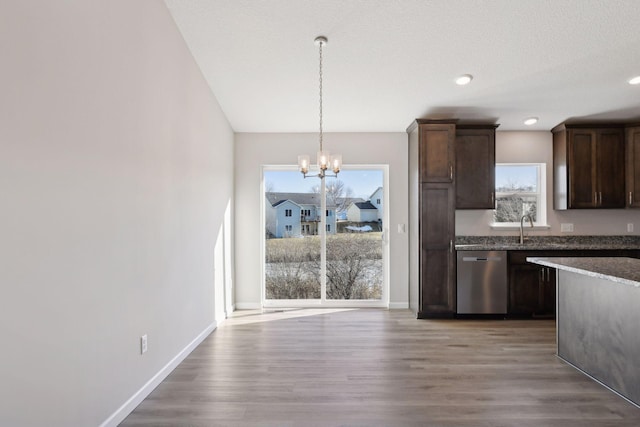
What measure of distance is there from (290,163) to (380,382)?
3.14 meters

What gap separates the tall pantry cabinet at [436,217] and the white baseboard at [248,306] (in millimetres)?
2125

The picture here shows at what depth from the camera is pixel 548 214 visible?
196 inches

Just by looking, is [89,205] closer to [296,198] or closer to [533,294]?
[296,198]

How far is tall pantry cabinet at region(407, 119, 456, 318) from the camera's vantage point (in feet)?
14.5

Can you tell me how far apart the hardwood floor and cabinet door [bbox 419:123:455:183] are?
1.79 meters

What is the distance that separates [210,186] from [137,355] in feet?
6.54

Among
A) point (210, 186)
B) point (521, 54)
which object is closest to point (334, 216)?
point (210, 186)

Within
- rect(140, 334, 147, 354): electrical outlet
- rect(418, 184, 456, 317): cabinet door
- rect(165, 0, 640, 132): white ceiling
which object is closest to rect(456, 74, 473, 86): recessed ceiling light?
rect(165, 0, 640, 132): white ceiling

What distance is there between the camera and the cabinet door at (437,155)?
14.5 ft

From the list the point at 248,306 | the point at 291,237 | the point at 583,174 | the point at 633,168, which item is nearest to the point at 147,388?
the point at 248,306

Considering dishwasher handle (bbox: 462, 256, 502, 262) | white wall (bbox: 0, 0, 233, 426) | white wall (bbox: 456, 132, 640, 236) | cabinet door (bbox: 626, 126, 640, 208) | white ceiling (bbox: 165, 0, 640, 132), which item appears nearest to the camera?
white wall (bbox: 0, 0, 233, 426)

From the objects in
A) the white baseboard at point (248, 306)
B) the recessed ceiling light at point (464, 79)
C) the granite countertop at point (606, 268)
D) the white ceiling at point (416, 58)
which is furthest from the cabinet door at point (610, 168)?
the white baseboard at point (248, 306)

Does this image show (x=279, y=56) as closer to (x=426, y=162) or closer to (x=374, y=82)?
(x=374, y=82)

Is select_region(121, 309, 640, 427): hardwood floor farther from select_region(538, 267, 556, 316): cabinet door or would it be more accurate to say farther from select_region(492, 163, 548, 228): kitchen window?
select_region(492, 163, 548, 228): kitchen window
